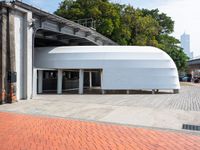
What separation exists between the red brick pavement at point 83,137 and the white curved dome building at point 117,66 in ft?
47.2

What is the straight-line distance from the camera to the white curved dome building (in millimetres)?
25734

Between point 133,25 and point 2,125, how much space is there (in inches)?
1895

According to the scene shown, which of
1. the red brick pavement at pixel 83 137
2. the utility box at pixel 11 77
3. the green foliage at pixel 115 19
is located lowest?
the red brick pavement at pixel 83 137

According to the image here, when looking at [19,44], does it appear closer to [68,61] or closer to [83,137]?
[68,61]

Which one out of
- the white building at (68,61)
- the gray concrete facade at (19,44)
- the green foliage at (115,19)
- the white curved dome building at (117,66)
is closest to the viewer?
the gray concrete facade at (19,44)

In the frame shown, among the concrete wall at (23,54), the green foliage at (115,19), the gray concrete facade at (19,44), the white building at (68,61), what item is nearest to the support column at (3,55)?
the gray concrete facade at (19,44)

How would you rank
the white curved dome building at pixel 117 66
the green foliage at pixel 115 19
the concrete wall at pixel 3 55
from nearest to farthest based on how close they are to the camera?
the concrete wall at pixel 3 55 → the white curved dome building at pixel 117 66 → the green foliage at pixel 115 19

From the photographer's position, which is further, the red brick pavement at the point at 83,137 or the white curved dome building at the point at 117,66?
the white curved dome building at the point at 117,66

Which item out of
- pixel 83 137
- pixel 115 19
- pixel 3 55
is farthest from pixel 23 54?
pixel 115 19

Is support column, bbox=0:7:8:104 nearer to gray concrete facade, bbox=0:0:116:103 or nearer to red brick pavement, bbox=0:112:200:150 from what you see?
gray concrete facade, bbox=0:0:116:103

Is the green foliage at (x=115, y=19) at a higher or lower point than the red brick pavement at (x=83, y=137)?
higher

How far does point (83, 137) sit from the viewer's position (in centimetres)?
891

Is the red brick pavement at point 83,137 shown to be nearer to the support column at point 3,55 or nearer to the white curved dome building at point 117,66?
the support column at point 3,55

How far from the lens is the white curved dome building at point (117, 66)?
2573cm
